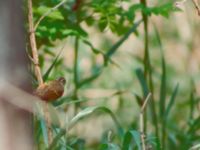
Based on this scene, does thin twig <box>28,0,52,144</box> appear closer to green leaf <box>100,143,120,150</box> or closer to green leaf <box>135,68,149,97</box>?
green leaf <box>100,143,120,150</box>

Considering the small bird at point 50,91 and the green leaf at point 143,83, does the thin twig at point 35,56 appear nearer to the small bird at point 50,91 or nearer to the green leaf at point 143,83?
the small bird at point 50,91

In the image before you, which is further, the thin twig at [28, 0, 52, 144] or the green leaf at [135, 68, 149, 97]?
the green leaf at [135, 68, 149, 97]

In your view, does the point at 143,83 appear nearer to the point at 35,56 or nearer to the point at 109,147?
the point at 109,147

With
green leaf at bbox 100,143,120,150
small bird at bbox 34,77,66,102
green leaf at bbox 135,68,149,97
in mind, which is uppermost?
small bird at bbox 34,77,66,102

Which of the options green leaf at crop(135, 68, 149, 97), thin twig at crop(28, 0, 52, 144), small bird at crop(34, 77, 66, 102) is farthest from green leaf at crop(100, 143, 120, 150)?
green leaf at crop(135, 68, 149, 97)

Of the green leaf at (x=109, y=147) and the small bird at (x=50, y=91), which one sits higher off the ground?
A: the small bird at (x=50, y=91)

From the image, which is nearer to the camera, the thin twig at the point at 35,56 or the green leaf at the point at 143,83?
the thin twig at the point at 35,56

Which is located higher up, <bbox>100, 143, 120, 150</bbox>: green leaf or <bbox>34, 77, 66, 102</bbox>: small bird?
<bbox>34, 77, 66, 102</bbox>: small bird

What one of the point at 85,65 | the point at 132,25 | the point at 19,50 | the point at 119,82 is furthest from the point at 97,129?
the point at 19,50

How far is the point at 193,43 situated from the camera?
6473 mm

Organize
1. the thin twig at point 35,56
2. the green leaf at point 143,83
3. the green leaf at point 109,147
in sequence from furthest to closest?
the green leaf at point 143,83 → the green leaf at point 109,147 → the thin twig at point 35,56

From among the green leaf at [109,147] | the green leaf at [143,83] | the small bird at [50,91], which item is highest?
the small bird at [50,91]

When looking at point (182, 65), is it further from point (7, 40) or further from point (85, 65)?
point (7, 40)

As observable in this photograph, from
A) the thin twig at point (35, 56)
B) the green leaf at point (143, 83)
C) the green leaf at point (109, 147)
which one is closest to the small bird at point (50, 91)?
the thin twig at point (35, 56)
